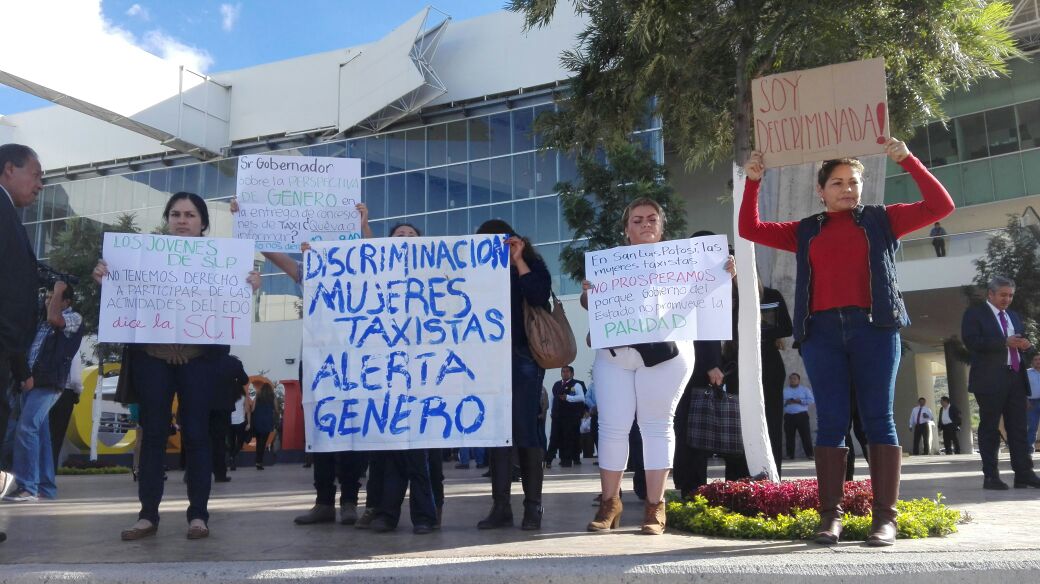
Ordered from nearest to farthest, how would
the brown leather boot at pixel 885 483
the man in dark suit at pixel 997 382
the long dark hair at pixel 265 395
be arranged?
the brown leather boot at pixel 885 483
the man in dark suit at pixel 997 382
the long dark hair at pixel 265 395

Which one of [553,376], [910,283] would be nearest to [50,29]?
[553,376]

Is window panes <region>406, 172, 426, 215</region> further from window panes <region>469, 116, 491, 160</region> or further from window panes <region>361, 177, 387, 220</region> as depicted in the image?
window panes <region>469, 116, 491, 160</region>

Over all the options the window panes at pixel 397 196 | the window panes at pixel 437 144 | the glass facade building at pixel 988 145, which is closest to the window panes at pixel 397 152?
the window panes at pixel 397 196

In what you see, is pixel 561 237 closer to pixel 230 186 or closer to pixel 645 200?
pixel 230 186

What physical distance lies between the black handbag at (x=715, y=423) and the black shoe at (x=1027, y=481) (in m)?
3.70

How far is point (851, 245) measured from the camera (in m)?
4.37

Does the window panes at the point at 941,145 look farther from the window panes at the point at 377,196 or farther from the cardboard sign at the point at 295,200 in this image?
the cardboard sign at the point at 295,200

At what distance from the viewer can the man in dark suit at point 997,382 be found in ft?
26.8

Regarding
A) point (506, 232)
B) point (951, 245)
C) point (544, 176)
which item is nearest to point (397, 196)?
point (544, 176)

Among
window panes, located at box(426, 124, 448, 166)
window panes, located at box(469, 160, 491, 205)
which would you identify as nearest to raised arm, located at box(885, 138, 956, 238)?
window panes, located at box(469, 160, 491, 205)

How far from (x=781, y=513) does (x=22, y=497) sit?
6903 mm

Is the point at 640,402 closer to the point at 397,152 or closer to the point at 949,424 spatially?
the point at 949,424

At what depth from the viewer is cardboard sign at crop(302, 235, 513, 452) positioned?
17.2 ft

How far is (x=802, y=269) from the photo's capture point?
4.51 m
